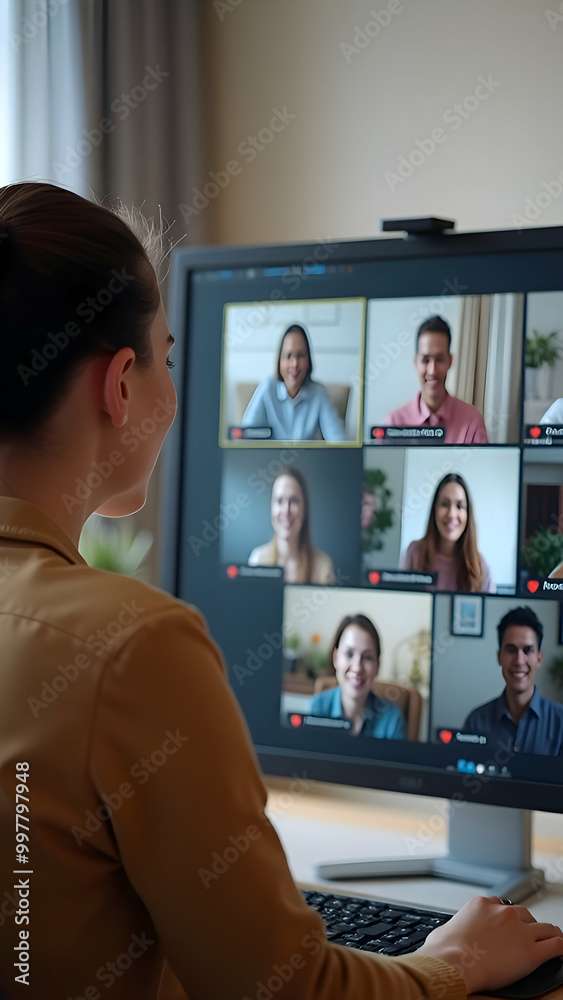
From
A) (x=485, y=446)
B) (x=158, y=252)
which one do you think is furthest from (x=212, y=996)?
(x=485, y=446)

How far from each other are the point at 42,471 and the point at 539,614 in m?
0.65

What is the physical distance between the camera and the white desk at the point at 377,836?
4.40 feet

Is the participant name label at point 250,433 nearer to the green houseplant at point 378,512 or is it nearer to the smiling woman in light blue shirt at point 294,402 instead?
the smiling woman in light blue shirt at point 294,402

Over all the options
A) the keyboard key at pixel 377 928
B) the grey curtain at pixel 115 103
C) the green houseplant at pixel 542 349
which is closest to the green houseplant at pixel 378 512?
the green houseplant at pixel 542 349

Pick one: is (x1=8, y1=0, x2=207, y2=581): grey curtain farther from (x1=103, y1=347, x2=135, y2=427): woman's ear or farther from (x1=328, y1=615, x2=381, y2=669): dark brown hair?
(x1=103, y1=347, x2=135, y2=427): woman's ear

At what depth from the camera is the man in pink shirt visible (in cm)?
137

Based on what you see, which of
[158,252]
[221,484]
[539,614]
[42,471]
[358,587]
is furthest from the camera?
[221,484]

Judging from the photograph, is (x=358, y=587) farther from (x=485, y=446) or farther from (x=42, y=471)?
(x=42, y=471)

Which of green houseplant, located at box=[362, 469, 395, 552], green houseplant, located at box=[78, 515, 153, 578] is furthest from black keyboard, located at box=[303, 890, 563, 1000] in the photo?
green houseplant, located at box=[78, 515, 153, 578]

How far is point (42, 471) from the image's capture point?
2.93 feet

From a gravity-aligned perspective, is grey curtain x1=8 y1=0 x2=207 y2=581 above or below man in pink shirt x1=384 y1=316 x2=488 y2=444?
above

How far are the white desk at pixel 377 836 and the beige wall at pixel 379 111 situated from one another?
2.99 ft

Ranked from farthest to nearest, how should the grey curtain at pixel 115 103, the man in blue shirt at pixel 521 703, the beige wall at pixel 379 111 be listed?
the grey curtain at pixel 115 103 → the beige wall at pixel 379 111 → the man in blue shirt at pixel 521 703

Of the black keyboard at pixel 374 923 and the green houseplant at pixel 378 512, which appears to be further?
the green houseplant at pixel 378 512
